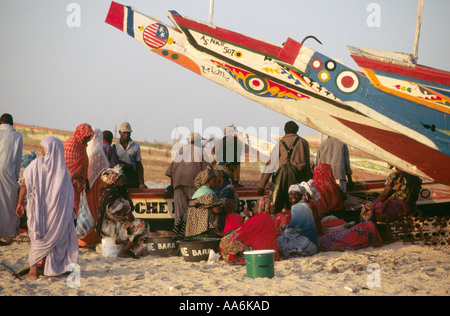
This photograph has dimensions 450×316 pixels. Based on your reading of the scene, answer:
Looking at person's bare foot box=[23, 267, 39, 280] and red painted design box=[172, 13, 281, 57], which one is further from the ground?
red painted design box=[172, 13, 281, 57]

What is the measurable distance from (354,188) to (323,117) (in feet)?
5.23

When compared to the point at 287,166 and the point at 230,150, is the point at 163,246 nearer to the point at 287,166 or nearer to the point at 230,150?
the point at 287,166

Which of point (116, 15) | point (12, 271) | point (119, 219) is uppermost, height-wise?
point (116, 15)

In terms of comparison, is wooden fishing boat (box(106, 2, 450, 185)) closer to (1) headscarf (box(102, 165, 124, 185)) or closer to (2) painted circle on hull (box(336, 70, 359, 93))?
(2) painted circle on hull (box(336, 70, 359, 93))

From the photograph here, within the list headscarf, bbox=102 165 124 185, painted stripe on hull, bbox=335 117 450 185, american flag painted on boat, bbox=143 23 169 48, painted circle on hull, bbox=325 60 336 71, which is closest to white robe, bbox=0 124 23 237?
headscarf, bbox=102 165 124 185

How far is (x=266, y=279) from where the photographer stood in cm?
565

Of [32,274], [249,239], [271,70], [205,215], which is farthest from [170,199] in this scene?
[32,274]

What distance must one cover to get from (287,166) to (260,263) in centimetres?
241

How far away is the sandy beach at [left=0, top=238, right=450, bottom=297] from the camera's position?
17.0 feet

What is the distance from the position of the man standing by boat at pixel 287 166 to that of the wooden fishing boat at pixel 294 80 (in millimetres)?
713

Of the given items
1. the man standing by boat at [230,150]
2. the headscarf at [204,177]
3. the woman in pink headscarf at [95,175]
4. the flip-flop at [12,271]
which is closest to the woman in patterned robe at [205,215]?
the headscarf at [204,177]

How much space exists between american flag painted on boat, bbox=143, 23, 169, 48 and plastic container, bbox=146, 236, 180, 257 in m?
2.65
